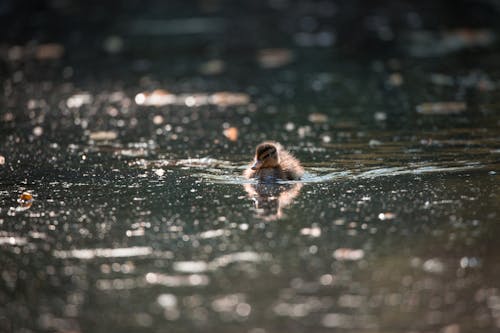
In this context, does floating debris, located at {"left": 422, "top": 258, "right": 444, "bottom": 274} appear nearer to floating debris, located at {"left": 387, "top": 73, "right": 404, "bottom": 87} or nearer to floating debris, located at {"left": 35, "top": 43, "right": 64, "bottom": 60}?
floating debris, located at {"left": 387, "top": 73, "right": 404, "bottom": 87}

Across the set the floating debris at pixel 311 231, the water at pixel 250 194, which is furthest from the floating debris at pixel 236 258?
the floating debris at pixel 311 231

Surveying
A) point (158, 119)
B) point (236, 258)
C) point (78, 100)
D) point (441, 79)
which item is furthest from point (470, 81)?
point (236, 258)

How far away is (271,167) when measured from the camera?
1029cm

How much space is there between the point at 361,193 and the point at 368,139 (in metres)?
2.85

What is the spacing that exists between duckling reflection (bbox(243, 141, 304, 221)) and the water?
0.08 metres

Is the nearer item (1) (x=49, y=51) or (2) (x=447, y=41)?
(2) (x=447, y=41)

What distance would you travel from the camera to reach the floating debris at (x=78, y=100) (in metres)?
15.1

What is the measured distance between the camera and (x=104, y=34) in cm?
2225

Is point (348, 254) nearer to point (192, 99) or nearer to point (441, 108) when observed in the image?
point (441, 108)

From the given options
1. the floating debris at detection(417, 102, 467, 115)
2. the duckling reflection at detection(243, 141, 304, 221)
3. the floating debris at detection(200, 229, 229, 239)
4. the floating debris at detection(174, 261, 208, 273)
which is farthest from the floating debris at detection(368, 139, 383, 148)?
the floating debris at detection(174, 261, 208, 273)

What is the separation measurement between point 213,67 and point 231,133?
236 inches

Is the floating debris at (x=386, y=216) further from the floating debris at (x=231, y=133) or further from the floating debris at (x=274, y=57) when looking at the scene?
the floating debris at (x=274, y=57)

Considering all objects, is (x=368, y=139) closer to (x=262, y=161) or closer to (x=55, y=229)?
(x=262, y=161)

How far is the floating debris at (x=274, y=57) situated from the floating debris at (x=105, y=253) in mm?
11186
